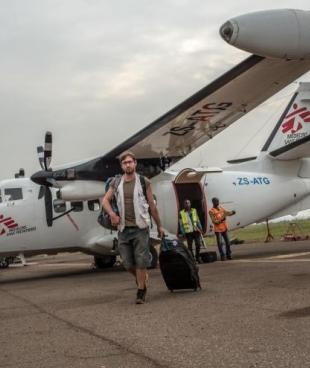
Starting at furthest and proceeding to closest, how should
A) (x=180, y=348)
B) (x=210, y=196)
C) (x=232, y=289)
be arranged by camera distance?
(x=210, y=196)
(x=232, y=289)
(x=180, y=348)

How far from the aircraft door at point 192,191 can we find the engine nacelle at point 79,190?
3003 mm

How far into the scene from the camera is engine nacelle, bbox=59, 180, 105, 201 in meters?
14.1

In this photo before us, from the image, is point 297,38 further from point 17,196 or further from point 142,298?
point 17,196

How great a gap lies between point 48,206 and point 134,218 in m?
7.63

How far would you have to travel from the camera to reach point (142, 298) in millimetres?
7746

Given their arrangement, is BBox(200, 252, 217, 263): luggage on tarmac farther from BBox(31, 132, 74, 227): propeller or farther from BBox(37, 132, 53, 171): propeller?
BBox(37, 132, 53, 171): propeller

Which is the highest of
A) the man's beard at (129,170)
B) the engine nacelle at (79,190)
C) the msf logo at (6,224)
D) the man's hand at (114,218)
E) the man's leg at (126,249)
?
the engine nacelle at (79,190)

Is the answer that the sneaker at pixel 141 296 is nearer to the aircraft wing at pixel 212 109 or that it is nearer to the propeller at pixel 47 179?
the aircraft wing at pixel 212 109

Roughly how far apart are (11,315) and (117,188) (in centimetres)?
231

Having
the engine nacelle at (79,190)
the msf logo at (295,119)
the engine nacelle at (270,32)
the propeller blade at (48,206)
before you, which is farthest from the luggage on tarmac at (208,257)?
the engine nacelle at (270,32)

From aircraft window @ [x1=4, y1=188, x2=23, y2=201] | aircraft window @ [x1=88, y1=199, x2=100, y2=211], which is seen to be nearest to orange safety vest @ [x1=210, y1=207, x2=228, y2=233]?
aircraft window @ [x1=88, y1=199, x2=100, y2=211]

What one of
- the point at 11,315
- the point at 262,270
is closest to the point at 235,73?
the point at 262,270

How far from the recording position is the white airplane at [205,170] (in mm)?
7973

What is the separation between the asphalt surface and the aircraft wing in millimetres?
3908
